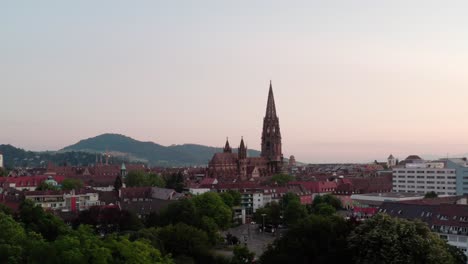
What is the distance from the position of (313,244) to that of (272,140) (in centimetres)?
12949

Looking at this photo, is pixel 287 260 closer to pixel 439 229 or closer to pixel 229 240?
pixel 439 229

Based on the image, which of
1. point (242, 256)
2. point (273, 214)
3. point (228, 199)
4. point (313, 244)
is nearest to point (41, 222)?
point (242, 256)

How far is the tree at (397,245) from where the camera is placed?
40281mm

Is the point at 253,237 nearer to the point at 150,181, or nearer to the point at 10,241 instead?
the point at 10,241

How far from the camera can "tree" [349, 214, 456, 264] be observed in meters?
40.3

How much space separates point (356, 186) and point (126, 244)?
3674 inches

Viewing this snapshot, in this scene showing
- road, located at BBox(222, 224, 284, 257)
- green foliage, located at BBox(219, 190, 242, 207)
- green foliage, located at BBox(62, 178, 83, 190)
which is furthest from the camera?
green foliage, located at BBox(62, 178, 83, 190)

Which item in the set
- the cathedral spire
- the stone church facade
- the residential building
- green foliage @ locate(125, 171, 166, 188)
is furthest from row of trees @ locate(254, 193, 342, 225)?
the cathedral spire

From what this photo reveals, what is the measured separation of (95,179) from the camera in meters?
152

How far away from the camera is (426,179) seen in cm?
12556

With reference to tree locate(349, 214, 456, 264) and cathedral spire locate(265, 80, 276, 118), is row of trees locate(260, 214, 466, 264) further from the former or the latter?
cathedral spire locate(265, 80, 276, 118)

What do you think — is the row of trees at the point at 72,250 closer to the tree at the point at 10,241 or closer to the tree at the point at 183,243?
the tree at the point at 10,241

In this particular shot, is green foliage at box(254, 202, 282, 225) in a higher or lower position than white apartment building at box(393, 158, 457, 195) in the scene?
lower

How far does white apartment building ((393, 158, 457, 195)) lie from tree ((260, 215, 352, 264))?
77937mm
